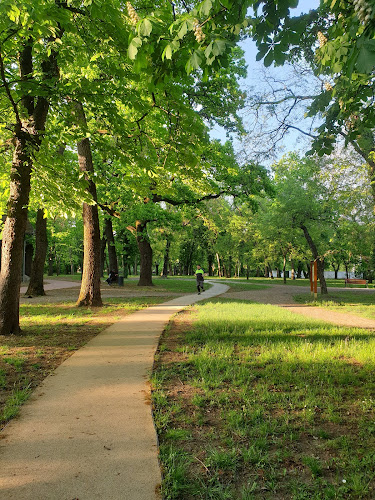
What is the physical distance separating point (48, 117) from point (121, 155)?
136 inches

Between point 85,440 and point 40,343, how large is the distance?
442 centimetres

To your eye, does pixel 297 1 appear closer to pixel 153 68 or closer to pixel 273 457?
pixel 153 68

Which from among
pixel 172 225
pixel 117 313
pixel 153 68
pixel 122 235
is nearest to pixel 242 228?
pixel 122 235

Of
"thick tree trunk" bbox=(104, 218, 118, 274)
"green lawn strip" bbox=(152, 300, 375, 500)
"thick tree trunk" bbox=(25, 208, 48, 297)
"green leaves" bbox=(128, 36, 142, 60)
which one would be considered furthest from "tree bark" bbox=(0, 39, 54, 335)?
"thick tree trunk" bbox=(104, 218, 118, 274)

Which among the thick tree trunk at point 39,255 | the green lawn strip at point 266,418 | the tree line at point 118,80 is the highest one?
the tree line at point 118,80

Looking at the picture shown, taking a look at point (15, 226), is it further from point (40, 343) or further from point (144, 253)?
point (144, 253)

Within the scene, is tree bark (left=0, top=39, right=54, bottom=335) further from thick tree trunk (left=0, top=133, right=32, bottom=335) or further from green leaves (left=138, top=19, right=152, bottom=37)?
green leaves (left=138, top=19, right=152, bottom=37)

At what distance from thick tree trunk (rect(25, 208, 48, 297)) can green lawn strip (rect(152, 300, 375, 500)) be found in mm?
11406

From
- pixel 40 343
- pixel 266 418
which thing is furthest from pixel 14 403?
pixel 40 343

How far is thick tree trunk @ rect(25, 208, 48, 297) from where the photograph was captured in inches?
635

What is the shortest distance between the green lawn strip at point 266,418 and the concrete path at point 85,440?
200 mm

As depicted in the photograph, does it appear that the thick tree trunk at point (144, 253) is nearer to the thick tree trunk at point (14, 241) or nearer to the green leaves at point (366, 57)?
the thick tree trunk at point (14, 241)

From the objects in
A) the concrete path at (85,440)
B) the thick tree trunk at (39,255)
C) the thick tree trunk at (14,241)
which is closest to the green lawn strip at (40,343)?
the concrete path at (85,440)

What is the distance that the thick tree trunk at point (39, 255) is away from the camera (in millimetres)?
16141
